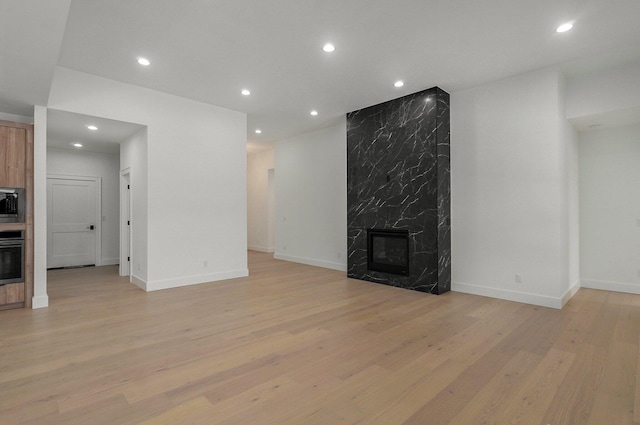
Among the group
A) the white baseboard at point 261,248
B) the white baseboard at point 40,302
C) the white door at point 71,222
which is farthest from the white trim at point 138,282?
the white baseboard at point 261,248

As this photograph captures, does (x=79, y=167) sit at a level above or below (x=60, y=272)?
above

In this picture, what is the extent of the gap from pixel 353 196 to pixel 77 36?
15.2 ft

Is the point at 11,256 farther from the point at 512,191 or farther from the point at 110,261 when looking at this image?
the point at 512,191

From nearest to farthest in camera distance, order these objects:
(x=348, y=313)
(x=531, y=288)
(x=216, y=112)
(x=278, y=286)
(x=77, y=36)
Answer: (x=77, y=36) < (x=348, y=313) < (x=531, y=288) < (x=278, y=286) < (x=216, y=112)

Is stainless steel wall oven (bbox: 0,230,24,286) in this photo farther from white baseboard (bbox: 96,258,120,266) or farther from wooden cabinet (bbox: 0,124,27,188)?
white baseboard (bbox: 96,258,120,266)

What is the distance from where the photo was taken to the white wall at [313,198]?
23.8 feet

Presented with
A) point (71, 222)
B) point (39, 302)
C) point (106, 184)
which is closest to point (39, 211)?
point (39, 302)

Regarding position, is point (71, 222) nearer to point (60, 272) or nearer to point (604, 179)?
point (60, 272)

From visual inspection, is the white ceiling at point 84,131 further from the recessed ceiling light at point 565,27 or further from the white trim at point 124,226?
the recessed ceiling light at point 565,27

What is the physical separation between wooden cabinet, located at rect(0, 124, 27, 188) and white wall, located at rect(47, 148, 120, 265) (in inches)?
137

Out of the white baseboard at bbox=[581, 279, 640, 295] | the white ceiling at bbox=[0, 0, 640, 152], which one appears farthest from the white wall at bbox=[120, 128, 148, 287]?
the white baseboard at bbox=[581, 279, 640, 295]

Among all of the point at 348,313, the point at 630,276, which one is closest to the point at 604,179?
the point at 630,276

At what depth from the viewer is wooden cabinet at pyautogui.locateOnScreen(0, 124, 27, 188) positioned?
13.9 ft

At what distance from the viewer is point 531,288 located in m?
4.50
